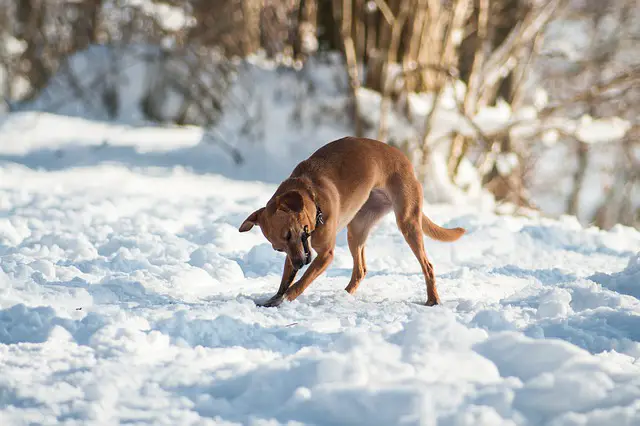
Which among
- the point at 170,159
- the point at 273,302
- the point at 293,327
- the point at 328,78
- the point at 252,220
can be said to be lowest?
the point at 170,159

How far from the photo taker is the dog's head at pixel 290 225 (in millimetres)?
4492

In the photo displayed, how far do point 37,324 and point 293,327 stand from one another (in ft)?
4.51

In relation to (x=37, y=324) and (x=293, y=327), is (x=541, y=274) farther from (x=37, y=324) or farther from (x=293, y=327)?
(x=37, y=324)

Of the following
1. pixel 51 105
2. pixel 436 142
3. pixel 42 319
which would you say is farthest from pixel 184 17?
pixel 42 319

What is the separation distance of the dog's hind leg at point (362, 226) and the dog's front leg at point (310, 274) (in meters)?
0.57

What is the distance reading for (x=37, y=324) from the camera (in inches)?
153

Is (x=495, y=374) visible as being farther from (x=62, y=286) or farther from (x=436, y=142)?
(x=436, y=142)

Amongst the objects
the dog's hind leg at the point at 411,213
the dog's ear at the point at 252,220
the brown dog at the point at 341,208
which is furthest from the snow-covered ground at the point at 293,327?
the dog's ear at the point at 252,220

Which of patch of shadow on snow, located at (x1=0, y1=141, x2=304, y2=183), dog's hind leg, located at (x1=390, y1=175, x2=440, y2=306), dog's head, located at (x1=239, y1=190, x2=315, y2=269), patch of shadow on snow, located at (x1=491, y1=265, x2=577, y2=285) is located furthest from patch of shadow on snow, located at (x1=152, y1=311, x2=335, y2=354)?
patch of shadow on snow, located at (x1=0, y1=141, x2=304, y2=183)

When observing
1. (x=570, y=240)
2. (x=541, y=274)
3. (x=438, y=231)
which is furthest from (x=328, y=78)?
(x=438, y=231)

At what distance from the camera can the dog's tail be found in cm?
556

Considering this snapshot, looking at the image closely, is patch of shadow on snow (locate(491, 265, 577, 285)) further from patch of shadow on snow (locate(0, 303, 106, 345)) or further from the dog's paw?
patch of shadow on snow (locate(0, 303, 106, 345))

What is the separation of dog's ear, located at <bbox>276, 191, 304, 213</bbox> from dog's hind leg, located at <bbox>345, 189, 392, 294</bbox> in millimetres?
1093

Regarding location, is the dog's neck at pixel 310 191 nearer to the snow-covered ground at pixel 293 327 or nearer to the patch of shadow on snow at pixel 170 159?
the snow-covered ground at pixel 293 327
